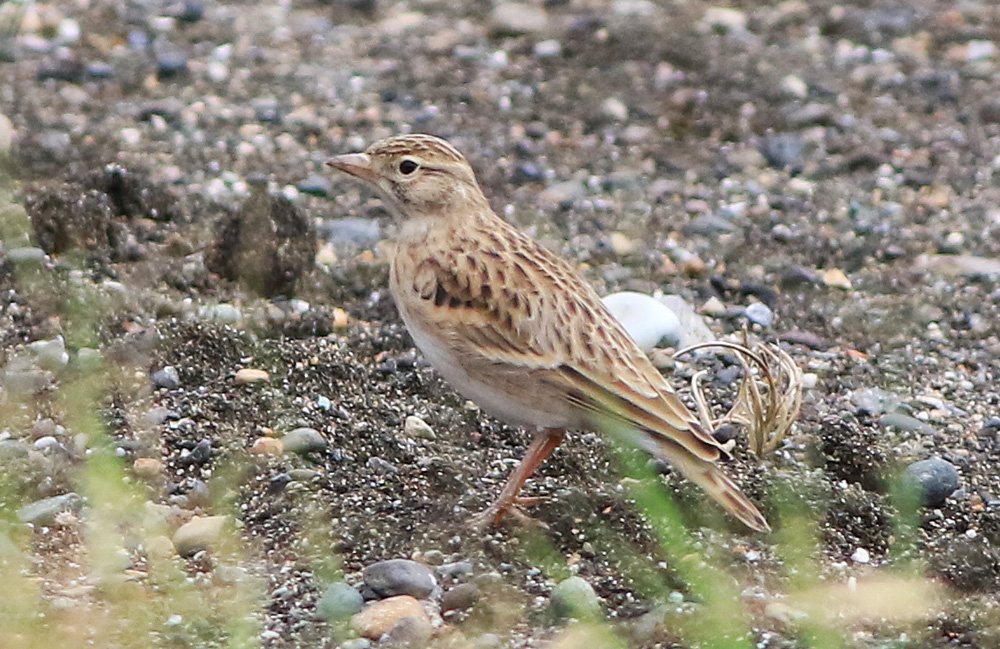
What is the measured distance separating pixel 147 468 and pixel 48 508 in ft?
1.52

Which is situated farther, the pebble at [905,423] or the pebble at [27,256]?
the pebble at [27,256]

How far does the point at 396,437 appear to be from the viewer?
6.21 metres

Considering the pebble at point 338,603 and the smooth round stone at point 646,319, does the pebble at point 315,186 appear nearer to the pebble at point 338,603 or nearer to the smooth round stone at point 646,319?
the smooth round stone at point 646,319

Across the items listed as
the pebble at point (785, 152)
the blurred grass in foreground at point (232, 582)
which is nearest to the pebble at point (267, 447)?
the blurred grass in foreground at point (232, 582)

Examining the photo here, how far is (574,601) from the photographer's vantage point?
5074 mm

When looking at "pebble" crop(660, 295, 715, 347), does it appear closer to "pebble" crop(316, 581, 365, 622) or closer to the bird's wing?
the bird's wing

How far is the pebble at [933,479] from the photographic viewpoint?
5.86m

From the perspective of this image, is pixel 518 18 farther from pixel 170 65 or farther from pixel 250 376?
pixel 250 376

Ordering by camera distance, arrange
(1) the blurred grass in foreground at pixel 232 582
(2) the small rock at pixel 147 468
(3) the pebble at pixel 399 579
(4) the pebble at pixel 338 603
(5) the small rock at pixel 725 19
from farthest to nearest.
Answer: (5) the small rock at pixel 725 19
(2) the small rock at pixel 147 468
(3) the pebble at pixel 399 579
(4) the pebble at pixel 338 603
(1) the blurred grass in foreground at pixel 232 582

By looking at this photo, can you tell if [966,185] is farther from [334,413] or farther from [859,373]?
[334,413]

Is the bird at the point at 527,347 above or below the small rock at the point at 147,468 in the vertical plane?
above

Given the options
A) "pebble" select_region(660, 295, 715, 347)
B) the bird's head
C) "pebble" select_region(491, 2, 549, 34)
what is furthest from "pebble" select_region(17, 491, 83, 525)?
"pebble" select_region(491, 2, 549, 34)

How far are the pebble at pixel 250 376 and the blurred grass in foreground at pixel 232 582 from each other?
0.75 m

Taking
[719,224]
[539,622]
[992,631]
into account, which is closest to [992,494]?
[992,631]
